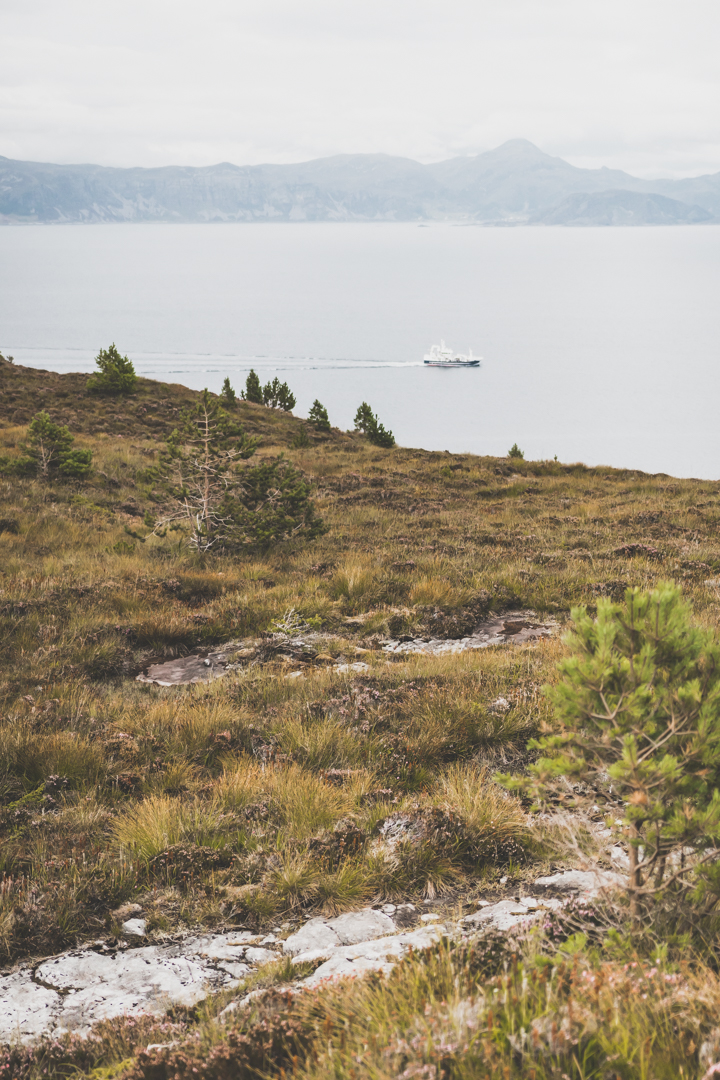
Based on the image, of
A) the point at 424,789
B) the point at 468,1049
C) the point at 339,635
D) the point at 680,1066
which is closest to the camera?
the point at 680,1066

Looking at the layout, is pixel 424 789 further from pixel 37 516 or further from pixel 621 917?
pixel 37 516

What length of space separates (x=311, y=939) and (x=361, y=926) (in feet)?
0.82

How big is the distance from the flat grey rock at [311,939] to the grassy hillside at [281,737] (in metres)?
0.13

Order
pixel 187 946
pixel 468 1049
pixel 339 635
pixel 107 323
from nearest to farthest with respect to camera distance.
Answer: pixel 468 1049, pixel 187 946, pixel 339 635, pixel 107 323

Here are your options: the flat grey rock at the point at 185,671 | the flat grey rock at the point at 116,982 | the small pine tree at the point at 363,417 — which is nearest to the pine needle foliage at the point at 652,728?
the flat grey rock at the point at 116,982

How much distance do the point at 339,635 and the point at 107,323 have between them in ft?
439

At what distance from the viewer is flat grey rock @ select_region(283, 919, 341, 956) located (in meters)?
2.88

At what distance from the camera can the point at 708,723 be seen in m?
2.24

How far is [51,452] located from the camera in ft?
53.4

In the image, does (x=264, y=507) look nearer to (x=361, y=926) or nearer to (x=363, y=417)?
(x=361, y=926)

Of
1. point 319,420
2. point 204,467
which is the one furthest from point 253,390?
point 204,467

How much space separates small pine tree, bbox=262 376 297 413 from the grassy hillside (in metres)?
32.1

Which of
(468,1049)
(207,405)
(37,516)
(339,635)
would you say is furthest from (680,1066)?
(37,516)

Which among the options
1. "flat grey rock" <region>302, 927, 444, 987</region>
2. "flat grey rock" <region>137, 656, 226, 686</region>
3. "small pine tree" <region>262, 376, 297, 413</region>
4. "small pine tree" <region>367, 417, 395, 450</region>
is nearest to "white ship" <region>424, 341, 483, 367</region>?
"small pine tree" <region>262, 376, 297, 413</region>
